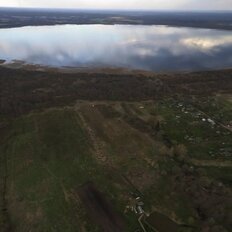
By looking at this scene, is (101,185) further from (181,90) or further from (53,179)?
(181,90)

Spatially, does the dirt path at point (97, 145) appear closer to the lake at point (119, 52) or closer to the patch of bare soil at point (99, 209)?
the patch of bare soil at point (99, 209)

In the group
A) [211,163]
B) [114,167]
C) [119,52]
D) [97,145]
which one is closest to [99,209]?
[114,167]

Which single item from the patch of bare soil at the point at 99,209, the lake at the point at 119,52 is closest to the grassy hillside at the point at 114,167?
the patch of bare soil at the point at 99,209

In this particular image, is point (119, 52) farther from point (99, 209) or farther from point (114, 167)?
point (99, 209)

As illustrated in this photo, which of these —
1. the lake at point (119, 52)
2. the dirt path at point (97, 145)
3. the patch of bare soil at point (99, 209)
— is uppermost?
the patch of bare soil at point (99, 209)

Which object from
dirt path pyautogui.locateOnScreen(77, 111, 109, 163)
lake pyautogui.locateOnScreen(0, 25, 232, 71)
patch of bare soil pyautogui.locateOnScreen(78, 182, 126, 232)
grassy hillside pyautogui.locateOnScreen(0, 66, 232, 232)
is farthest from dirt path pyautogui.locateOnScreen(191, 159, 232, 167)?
lake pyautogui.locateOnScreen(0, 25, 232, 71)

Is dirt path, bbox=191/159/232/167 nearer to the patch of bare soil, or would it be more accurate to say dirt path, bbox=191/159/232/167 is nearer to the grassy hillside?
the grassy hillside

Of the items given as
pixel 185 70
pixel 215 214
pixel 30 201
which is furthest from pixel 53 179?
pixel 185 70

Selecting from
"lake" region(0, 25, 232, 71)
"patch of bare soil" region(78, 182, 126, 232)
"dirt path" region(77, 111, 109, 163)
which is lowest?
"lake" region(0, 25, 232, 71)
